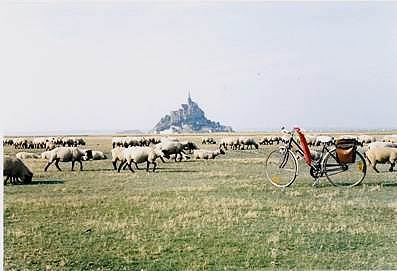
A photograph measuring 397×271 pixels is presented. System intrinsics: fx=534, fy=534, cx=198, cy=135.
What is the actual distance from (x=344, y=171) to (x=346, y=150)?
0.55 feet

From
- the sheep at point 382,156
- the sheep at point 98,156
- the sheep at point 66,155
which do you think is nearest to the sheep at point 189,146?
the sheep at point 98,156

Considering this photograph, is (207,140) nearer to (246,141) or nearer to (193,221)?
(246,141)

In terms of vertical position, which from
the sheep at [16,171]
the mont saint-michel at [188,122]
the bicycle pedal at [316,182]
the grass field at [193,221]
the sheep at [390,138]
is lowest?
the grass field at [193,221]

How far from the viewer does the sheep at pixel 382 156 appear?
4.16 meters

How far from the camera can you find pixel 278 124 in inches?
165

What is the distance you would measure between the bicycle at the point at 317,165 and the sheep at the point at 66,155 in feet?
4.83

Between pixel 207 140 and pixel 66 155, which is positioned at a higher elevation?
pixel 207 140

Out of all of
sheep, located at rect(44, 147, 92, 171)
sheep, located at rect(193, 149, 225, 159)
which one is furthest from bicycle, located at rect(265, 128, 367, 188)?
sheep, located at rect(44, 147, 92, 171)

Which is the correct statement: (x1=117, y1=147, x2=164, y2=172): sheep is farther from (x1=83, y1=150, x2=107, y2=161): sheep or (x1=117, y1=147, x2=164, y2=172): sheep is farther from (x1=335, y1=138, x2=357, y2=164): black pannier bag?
(x1=335, y1=138, x2=357, y2=164): black pannier bag

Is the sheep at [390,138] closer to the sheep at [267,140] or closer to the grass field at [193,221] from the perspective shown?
the grass field at [193,221]

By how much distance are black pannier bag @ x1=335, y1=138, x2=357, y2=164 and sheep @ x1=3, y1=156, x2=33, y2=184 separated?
94.7 inches

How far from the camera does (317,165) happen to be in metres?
4.20

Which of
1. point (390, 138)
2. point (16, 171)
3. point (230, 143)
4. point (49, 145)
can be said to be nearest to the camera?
point (16, 171)

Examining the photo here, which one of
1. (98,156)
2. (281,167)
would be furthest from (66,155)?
(281,167)
